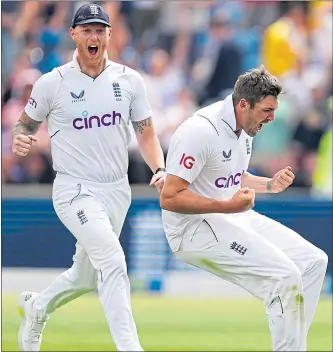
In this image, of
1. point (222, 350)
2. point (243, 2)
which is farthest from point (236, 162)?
point (243, 2)

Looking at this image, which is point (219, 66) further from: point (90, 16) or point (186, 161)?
point (186, 161)

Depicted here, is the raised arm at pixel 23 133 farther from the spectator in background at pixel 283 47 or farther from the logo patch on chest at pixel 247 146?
the spectator in background at pixel 283 47

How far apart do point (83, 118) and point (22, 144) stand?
496 millimetres

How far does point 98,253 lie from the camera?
8312 millimetres

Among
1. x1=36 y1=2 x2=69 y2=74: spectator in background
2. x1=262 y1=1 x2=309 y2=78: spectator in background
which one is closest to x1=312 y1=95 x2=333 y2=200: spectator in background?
x1=262 y1=1 x2=309 y2=78: spectator in background

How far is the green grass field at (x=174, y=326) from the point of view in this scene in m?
10.8

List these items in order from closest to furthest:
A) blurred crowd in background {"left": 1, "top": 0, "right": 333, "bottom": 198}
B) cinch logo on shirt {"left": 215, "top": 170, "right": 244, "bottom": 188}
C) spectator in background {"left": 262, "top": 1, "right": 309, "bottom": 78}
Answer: cinch logo on shirt {"left": 215, "top": 170, "right": 244, "bottom": 188}
blurred crowd in background {"left": 1, "top": 0, "right": 333, "bottom": 198}
spectator in background {"left": 262, "top": 1, "right": 309, "bottom": 78}

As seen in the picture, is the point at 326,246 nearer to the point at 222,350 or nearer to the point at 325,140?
the point at 325,140

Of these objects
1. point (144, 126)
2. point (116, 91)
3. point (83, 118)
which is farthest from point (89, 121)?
Answer: point (144, 126)

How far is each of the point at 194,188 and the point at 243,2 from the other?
11048 mm

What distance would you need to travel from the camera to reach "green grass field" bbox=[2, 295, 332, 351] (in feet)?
35.5

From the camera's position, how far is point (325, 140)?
16375 mm

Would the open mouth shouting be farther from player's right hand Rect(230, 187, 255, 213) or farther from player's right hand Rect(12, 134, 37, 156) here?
player's right hand Rect(230, 187, 255, 213)

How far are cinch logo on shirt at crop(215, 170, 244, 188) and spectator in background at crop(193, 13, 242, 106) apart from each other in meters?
8.72
